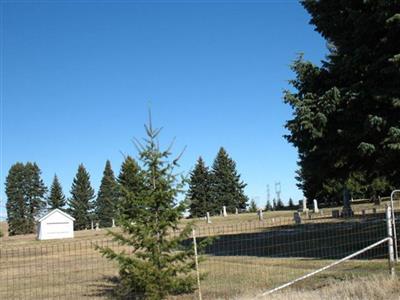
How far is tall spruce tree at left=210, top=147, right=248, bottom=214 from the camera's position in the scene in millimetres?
97688

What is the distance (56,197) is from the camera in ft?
345

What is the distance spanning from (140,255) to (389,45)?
31.5ft

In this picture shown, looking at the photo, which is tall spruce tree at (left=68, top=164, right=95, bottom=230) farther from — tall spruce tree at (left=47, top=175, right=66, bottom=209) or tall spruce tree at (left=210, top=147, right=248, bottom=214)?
tall spruce tree at (left=210, top=147, right=248, bottom=214)

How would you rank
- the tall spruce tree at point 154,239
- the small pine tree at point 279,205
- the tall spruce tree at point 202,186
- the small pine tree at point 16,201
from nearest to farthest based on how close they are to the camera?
the tall spruce tree at point 154,239 → the small pine tree at point 279,205 → the tall spruce tree at point 202,186 → the small pine tree at point 16,201

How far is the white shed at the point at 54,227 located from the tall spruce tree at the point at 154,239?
160 feet

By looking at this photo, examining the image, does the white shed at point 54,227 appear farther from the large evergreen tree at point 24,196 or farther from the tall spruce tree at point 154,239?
the tall spruce tree at point 154,239

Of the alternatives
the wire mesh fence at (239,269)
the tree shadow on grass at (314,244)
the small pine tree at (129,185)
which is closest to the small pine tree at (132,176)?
the small pine tree at (129,185)

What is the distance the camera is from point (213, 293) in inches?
490

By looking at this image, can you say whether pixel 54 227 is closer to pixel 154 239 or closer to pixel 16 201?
pixel 16 201

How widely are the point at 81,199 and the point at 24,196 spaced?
10.8 meters

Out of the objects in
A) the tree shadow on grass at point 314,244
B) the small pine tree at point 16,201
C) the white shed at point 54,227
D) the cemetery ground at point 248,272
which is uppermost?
the small pine tree at point 16,201

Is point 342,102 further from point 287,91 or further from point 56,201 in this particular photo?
point 56,201

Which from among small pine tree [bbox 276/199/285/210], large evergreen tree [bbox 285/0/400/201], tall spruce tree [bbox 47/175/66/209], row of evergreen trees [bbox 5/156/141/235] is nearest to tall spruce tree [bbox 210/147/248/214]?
small pine tree [bbox 276/199/285/210]

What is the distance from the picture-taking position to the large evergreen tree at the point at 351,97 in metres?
16.0
